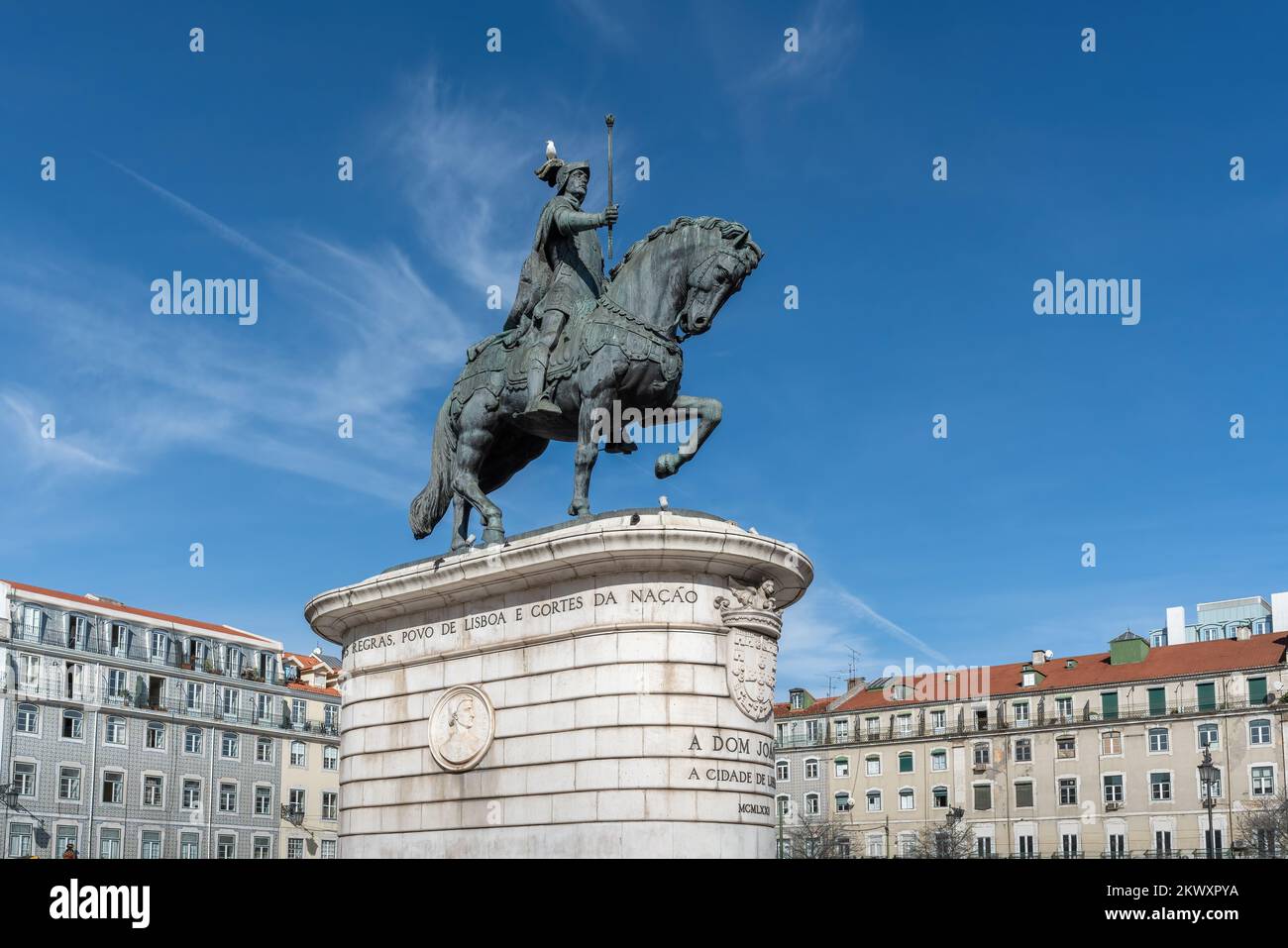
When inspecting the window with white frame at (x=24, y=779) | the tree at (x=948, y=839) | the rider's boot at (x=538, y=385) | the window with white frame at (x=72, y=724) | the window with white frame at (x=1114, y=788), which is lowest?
the tree at (x=948, y=839)

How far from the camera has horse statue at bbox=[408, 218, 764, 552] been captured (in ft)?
65.7

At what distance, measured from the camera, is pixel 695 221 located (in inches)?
800

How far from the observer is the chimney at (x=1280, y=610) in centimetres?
7909

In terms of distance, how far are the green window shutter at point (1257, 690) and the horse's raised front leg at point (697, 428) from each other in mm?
61668

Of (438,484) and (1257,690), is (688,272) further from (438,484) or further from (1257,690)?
(1257,690)

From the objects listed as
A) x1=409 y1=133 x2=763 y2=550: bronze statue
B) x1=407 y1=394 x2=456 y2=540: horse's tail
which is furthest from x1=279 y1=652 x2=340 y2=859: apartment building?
x1=409 y1=133 x2=763 y2=550: bronze statue

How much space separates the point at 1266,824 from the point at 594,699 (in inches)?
2399

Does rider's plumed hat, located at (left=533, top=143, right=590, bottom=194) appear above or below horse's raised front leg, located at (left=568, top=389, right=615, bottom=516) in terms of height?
above

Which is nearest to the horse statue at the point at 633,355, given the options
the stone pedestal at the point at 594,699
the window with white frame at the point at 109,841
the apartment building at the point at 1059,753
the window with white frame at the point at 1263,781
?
the stone pedestal at the point at 594,699

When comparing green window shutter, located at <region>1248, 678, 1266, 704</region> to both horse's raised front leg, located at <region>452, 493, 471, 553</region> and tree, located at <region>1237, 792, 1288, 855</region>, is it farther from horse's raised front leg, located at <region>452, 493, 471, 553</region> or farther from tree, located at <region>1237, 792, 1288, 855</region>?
horse's raised front leg, located at <region>452, 493, 471, 553</region>

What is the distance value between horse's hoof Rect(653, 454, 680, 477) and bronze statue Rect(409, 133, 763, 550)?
0.01m

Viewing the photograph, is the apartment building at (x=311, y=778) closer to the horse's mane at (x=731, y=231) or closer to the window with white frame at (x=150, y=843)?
the window with white frame at (x=150, y=843)
